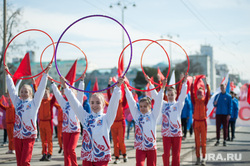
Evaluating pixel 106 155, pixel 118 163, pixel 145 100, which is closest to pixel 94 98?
pixel 106 155

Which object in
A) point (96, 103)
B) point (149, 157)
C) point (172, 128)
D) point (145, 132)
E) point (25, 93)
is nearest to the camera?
point (96, 103)

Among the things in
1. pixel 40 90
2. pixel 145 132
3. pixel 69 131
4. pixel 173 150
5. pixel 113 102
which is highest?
pixel 40 90

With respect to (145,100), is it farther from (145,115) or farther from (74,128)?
(74,128)

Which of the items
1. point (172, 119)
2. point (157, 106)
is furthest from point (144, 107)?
point (172, 119)

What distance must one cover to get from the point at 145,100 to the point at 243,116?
1435cm

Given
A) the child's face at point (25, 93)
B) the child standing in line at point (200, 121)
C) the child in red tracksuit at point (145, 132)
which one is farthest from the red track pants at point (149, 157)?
the child standing in line at point (200, 121)

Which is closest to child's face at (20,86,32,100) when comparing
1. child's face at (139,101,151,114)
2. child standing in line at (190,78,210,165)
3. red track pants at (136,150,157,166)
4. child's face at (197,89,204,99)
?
child's face at (139,101,151,114)

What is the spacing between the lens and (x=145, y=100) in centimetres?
623

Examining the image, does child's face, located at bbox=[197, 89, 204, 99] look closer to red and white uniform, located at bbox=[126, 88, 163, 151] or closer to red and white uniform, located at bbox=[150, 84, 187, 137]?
red and white uniform, located at bbox=[150, 84, 187, 137]

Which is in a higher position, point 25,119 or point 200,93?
point 200,93

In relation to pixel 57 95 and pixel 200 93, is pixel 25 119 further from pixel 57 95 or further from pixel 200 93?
pixel 200 93

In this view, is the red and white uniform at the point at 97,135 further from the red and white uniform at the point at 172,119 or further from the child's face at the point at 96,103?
the red and white uniform at the point at 172,119

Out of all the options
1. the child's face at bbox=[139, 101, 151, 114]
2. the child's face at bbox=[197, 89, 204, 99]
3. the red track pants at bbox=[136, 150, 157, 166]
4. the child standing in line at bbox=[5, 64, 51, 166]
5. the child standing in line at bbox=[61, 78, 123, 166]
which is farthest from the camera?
the child's face at bbox=[197, 89, 204, 99]

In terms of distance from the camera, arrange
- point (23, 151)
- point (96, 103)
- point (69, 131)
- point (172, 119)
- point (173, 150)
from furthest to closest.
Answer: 1. point (69, 131)
2. point (172, 119)
3. point (173, 150)
4. point (23, 151)
5. point (96, 103)
